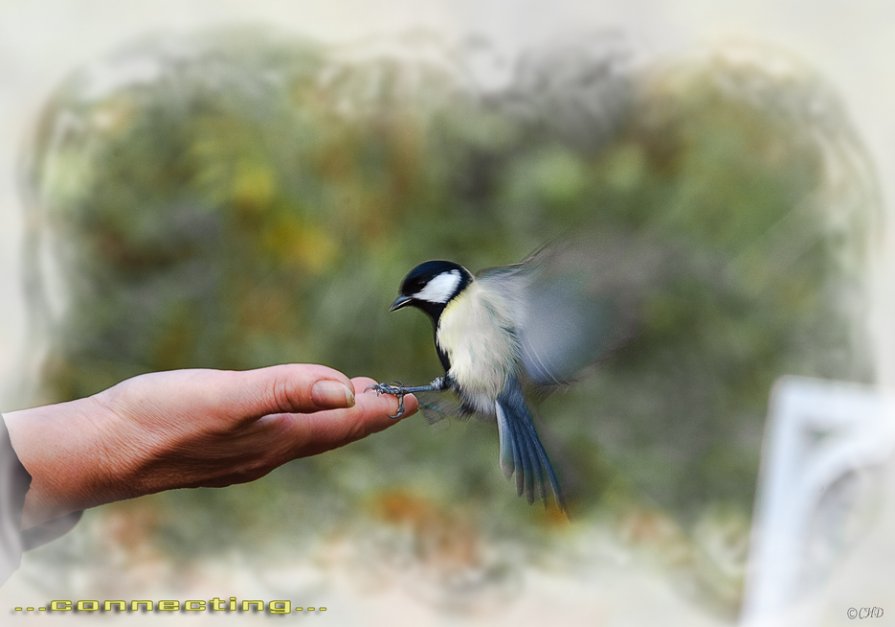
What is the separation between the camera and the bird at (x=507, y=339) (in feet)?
2.97

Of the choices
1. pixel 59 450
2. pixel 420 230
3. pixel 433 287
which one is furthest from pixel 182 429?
pixel 420 230

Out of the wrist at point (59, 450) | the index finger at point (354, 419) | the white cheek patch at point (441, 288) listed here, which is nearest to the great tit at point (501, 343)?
the white cheek patch at point (441, 288)

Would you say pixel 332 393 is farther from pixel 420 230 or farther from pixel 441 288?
pixel 420 230

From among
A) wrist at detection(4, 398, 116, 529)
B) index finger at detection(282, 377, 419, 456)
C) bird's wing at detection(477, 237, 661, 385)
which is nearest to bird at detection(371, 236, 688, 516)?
bird's wing at detection(477, 237, 661, 385)

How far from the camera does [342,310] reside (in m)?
1.17

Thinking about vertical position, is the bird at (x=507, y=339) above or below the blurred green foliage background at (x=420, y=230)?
below

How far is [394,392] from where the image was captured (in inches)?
41.0

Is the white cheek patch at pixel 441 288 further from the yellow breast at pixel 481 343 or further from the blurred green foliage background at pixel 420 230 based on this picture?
the blurred green foliage background at pixel 420 230

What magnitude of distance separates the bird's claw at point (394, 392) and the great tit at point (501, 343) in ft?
0.30

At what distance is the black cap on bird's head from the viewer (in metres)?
0.94

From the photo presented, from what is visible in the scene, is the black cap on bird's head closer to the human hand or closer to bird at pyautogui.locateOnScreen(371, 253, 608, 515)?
bird at pyautogui.locateOnScreen(371, 253, 608, 515)

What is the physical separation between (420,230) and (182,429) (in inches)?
16.5

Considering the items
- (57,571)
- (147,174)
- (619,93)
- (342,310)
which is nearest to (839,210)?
(619,93)

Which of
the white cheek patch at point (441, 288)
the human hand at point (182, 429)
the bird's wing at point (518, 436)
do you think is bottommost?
the bird's wing at point (518, 436)
